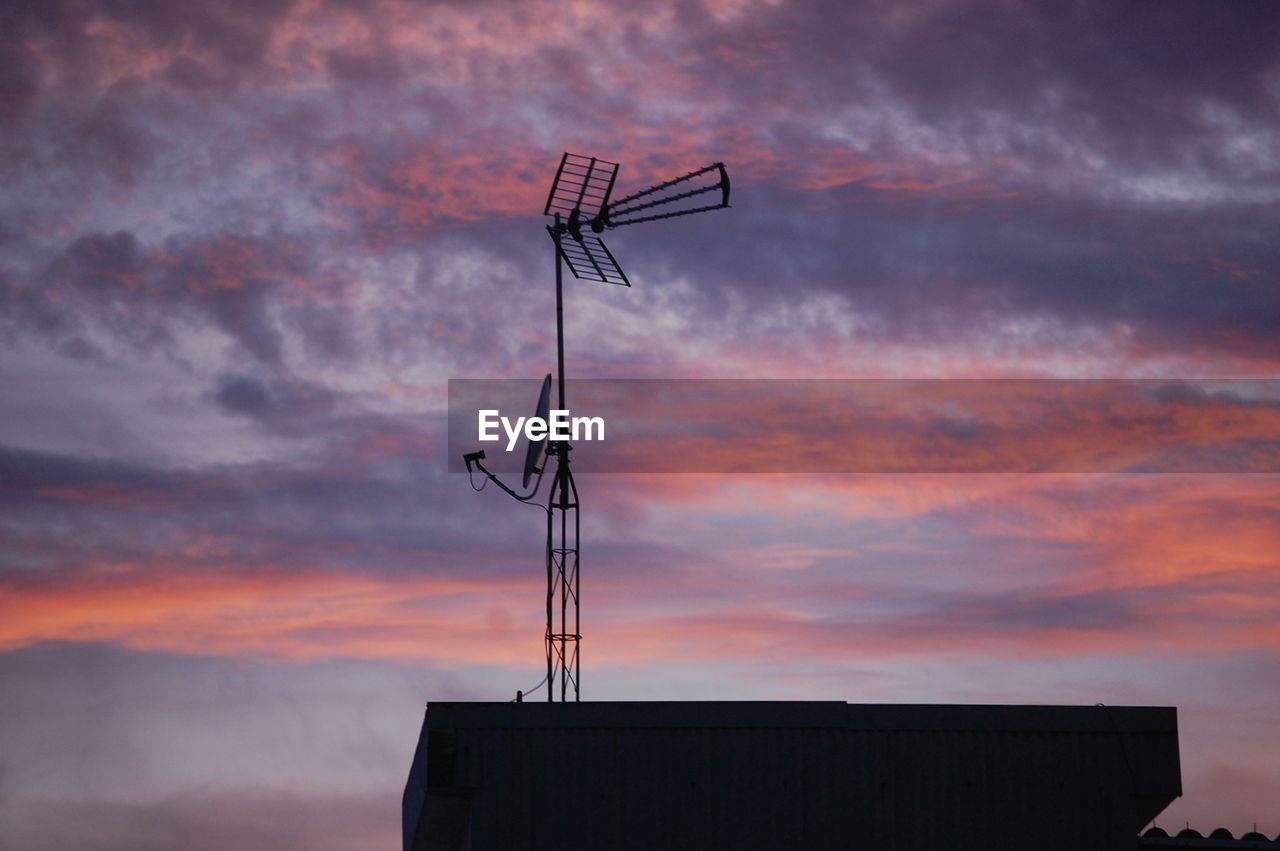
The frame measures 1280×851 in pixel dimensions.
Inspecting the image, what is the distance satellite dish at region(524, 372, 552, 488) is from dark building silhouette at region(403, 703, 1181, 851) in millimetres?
6262

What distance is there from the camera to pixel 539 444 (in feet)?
116

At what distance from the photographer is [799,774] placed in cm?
3130

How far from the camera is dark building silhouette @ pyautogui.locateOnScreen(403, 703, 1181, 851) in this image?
3097cm

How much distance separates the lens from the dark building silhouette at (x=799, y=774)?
31.0m

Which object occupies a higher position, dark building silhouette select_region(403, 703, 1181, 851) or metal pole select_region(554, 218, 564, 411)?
metal pole select_region(554, 218, 564, 411)

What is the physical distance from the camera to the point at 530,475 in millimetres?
35375

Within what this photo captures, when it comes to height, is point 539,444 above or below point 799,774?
above

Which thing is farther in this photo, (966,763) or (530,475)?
(530,475)

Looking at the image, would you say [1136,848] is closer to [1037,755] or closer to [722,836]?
[1037,755]

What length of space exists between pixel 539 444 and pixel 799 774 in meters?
9.82

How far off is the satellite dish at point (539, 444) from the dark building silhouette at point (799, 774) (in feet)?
20.5

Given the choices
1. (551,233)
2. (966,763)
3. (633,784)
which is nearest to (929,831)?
(966,763)

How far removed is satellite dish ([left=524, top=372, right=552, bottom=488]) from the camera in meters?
35.3

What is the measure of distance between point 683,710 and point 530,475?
23.6ft
